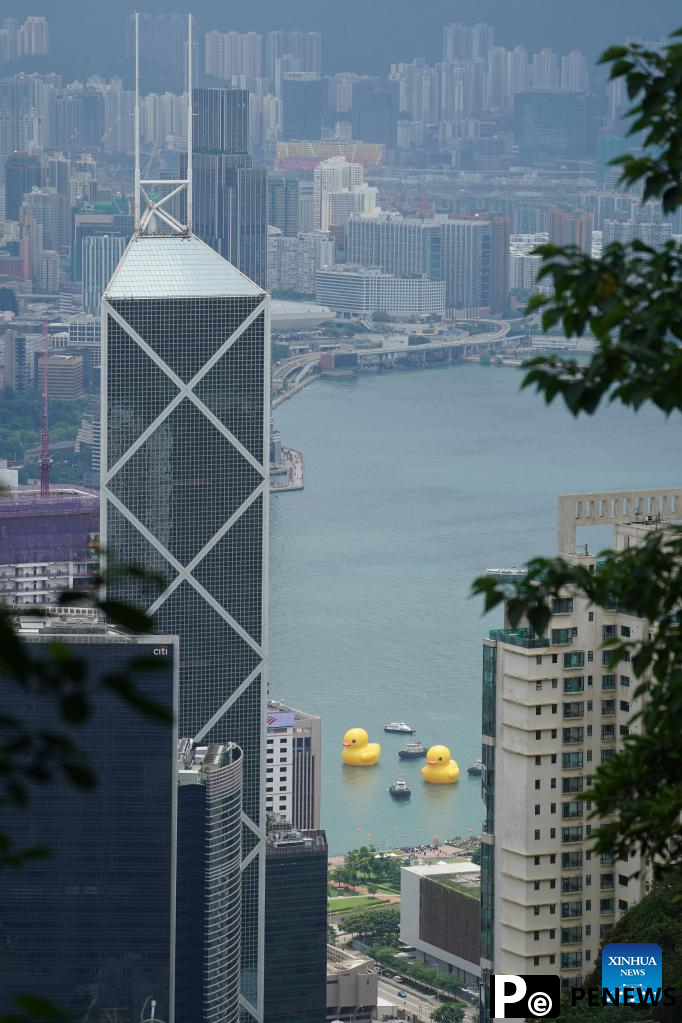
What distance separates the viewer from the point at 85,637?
8797mm

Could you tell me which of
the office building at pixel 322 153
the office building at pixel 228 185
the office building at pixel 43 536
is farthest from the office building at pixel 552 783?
the office building at pixel 322 153

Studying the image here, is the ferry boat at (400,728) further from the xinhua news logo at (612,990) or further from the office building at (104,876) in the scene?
the xinhua news logo at (612,990)

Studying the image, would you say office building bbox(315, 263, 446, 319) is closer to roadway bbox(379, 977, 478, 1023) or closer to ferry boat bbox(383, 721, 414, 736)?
ferry boat bbox(383, 721, 414, 736)

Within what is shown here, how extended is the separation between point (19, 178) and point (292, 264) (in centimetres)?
437

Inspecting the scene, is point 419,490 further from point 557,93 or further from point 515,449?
point 557,93

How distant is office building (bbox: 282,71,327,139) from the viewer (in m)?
46.9

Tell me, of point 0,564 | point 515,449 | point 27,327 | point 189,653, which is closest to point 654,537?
point 189,653

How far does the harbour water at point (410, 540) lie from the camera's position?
45.7 feet

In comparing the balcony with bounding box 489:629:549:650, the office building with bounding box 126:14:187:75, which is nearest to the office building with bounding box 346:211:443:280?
the office building with bounding box 126:14:187:75

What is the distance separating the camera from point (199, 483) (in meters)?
11.0

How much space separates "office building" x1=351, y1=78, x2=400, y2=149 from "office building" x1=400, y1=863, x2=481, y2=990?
121 ft

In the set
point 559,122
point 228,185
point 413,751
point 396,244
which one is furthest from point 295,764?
point 559,122

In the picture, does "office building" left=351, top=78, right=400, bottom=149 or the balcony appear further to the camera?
"office building" left=351, top=78, right=400, bottom=149

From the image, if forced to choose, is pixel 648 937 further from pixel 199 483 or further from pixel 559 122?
pixel 559 122
